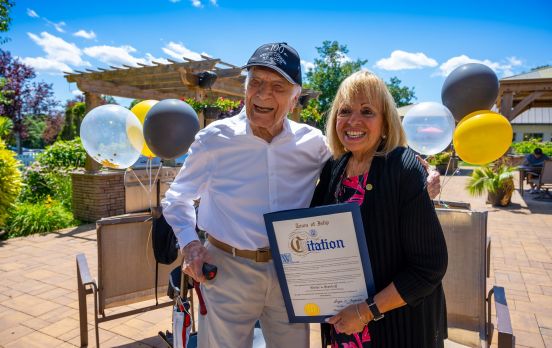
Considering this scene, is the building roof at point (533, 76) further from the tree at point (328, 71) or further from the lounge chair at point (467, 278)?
the tree at point (328, 71)

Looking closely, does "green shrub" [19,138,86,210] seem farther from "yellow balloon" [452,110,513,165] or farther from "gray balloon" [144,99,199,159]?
"yellow balloon" [452,110,513,165]

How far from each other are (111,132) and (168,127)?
710 millimetres

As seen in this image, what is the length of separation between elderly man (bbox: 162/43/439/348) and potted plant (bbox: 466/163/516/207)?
824 cm

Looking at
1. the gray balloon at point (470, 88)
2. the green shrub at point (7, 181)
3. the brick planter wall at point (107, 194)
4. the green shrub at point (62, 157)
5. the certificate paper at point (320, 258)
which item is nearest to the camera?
the certificate paper at point (320, 258)

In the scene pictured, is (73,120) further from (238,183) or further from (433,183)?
(433,183)

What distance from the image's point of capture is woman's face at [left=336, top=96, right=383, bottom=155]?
4.37 feet

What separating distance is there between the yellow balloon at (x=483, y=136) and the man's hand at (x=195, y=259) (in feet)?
7.64

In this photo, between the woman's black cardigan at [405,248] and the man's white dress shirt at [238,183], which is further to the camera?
the man's white dress shirt at [238,183]

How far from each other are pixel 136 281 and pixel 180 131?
1.17 meters

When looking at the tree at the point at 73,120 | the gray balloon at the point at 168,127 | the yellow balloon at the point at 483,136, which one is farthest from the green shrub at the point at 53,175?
the tree at the point at 73,120

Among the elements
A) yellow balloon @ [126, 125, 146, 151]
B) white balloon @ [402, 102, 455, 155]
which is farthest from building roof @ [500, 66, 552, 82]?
yellow balloon @ [126, 125, 146, 151]

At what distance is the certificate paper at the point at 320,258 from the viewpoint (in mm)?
1173

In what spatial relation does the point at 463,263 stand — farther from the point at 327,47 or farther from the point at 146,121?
the point at 327,47

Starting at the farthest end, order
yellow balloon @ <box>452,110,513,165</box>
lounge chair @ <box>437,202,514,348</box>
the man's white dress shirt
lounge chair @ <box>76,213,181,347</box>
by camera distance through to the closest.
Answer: yellow balloon @ <box>452,110,513,165</box>, lounge chair @ <box>76,213,181,347</box>, lounge chair @ <box>437,202,514,348</box>, the man's white dress shirt
